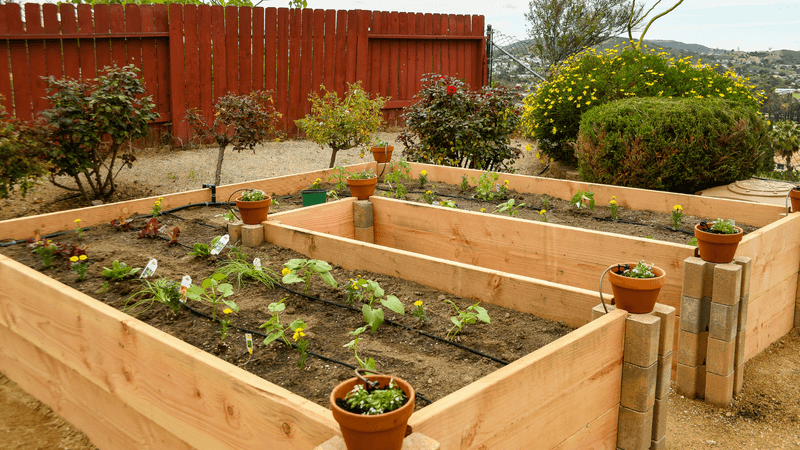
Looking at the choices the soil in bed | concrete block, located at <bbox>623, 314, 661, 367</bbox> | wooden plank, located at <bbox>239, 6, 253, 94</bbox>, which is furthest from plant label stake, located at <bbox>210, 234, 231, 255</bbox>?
wooden plank, located at <bbox>239, 6, 253, 94</bbox>

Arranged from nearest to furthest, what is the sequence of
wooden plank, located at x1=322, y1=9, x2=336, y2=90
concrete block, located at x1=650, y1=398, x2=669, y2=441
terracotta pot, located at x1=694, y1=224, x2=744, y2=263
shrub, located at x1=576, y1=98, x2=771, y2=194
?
concrete block, located at x1=650, y1=398, x2=669, y2=441, terracotta pot, located at x1=694, y1=224, x2=744, y2=263, shrub, located at x1=576, y1=98, x2=771, y2=194, wooden plank, located at x1=322, y1=9, x2=336, y2=90

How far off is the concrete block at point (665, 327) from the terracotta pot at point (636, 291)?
55 millimetres

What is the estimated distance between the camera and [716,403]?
126 inches

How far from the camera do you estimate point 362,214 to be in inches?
190

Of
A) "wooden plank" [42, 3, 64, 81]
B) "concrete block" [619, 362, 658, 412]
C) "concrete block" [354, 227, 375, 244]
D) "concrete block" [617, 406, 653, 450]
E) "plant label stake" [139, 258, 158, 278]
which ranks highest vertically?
"wooden plank" [42, 3, 64, 81]

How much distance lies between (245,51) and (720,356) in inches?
343

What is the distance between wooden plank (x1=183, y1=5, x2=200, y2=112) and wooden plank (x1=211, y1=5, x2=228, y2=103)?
0.30 meters

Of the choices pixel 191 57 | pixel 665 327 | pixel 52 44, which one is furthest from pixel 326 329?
pixel 191 57

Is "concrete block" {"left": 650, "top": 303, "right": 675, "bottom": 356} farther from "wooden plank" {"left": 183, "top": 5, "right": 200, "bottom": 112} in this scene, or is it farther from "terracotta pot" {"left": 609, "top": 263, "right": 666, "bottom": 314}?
"wooden plank" {"left": 183, "top": 5, "right": 200, "bottom": 112}

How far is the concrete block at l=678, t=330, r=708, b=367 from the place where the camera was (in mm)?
3205

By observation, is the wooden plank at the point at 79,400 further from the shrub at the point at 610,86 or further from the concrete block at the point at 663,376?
the shrub at the point at 610,86

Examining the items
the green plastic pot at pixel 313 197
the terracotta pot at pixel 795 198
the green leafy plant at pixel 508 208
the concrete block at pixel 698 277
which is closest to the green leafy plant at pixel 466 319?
the concrete block at pixel 698 277

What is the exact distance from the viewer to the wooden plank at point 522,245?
3.44 meters

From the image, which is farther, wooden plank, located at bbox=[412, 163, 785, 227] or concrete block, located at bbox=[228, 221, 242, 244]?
wooden plank, located at bbox=[412, 163, 785, 227]
